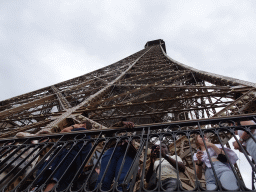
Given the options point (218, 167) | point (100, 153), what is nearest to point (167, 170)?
point (218, 167)

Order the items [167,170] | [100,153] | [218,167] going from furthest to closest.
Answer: [100,153] < [167,170] < [218,167]

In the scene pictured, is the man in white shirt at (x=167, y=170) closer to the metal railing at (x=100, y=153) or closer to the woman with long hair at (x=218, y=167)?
the metal railing at (x=100, y=153)

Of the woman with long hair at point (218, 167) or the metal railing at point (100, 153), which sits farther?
the metal railing at point (100, 153)

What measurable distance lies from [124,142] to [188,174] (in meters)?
1.51

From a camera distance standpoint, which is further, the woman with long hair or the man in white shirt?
the man in white shirt

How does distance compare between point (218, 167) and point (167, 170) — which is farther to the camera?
point (167, 170)

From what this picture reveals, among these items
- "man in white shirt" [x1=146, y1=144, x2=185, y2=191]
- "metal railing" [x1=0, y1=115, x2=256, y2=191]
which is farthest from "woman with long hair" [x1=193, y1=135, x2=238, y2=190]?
"man in white shirt" [x1=146, y1=144, x2=185, y2=191]

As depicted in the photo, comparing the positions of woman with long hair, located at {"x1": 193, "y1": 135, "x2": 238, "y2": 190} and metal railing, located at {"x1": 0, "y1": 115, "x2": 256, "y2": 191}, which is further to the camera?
metal railing, located at {"x1": 0, "y1": 115, "x2": 256, "y2": 191}

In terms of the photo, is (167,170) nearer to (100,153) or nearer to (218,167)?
(218,167)

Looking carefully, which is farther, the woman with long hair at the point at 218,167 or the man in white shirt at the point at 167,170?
the man in white shirt at the point at 167,170

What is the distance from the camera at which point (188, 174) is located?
12.5 feet

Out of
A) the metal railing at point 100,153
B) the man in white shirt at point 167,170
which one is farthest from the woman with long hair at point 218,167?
the man in white shirt at point 167,170

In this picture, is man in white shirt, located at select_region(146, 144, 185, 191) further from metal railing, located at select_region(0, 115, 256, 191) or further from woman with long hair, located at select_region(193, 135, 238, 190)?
woman with long hair, located at select_region(193, 135, 238, 190)

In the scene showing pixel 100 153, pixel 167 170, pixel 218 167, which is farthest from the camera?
pixel 100 153
